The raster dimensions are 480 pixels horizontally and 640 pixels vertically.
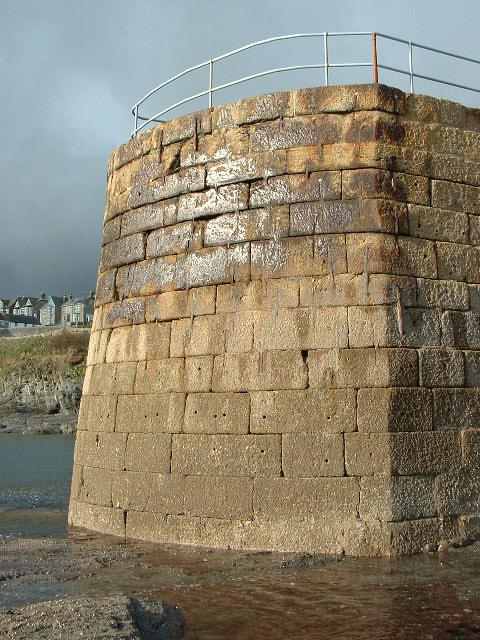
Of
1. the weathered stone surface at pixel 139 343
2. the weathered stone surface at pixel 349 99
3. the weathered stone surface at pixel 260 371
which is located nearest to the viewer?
the weathered stone surface at pixel 260 371

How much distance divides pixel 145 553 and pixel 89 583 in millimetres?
1070

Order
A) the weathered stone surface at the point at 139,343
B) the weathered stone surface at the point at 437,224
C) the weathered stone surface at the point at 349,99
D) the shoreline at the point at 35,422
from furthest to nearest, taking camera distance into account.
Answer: the shoreline at the point at 35,422, the weathered stone surface at the point at 139,343, the weathered stone surface at the point at 349,99, the weathered stone surface at the point at 437,224

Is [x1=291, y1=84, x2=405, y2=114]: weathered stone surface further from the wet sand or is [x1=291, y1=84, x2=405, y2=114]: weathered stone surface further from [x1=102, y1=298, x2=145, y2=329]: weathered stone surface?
the wet sand

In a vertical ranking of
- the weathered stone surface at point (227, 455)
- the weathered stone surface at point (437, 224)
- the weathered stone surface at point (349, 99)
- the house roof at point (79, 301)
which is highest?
the house roof at point (79, 301)

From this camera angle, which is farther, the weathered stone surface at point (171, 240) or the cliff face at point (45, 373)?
the cliff face at point (45, 373)

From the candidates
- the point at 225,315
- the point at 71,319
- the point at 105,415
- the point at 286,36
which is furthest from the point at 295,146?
the point at 71,319

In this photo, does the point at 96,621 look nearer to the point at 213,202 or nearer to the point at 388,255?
the point at 388,255

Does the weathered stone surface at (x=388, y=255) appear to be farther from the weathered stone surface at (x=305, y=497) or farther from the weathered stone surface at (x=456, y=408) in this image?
the weathered stone surface at (x=305, y=497)

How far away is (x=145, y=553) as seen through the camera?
24.5 ft

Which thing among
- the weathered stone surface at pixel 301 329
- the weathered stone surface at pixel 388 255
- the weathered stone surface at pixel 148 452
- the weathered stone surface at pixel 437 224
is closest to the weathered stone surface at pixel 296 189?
the weathered stone surface at pixel 388 255

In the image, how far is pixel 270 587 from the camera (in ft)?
20.6

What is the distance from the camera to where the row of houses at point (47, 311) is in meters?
99.4

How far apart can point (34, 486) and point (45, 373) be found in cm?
4379

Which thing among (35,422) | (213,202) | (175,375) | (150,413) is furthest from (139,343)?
(35,422)
